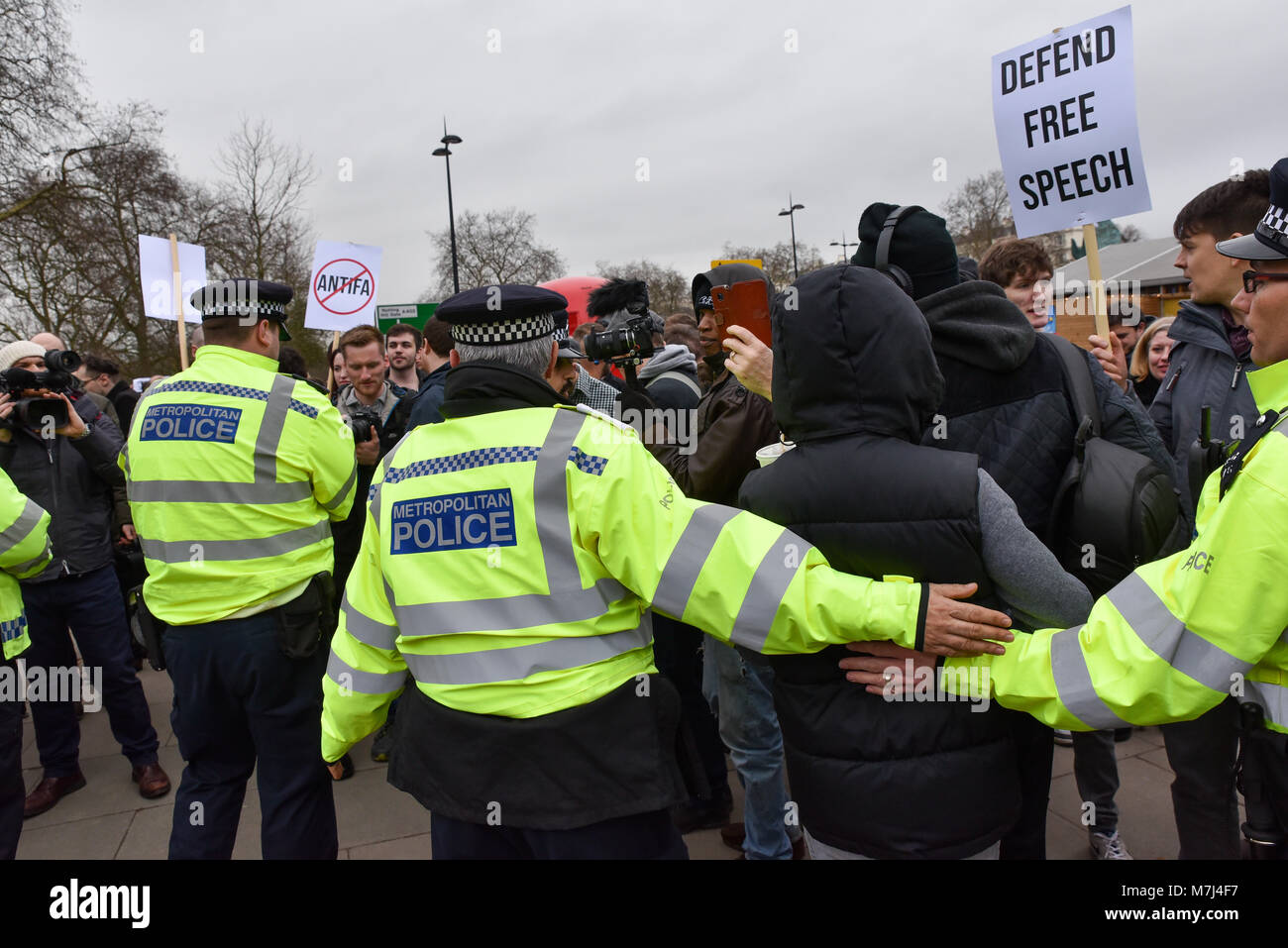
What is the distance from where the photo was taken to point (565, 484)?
5.68ft

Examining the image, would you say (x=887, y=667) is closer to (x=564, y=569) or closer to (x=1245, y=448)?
(x=564, y=569)

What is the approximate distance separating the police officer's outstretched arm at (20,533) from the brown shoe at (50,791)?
1938 millimetres

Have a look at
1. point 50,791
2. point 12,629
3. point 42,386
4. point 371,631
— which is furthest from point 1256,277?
point 50,791

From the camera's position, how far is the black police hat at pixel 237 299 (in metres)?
2.90

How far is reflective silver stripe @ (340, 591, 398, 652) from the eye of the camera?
2.00m

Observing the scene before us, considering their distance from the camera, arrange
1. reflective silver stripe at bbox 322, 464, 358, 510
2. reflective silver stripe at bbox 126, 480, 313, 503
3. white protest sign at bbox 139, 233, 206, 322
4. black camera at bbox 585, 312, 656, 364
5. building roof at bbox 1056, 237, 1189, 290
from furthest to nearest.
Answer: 1. building roof at bbox 1056, 237, 1189, 290
2. white protest sign at bbox 139, 233, 206, 322
3. black camera at bbox 585, 312, 656, 364
4. reflective silver stripe at bbox 322, 464, 358, 510
5. reflective silver stripe at bbox 126, 480, 313, 503

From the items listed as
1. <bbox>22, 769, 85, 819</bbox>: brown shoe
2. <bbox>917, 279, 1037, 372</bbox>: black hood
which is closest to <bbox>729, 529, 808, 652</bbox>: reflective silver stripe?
<bbox>917, 279, 1037, 372</bbox>: black hood

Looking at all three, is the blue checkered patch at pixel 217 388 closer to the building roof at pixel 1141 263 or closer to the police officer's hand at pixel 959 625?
the police officer's hand at pixel 959 625

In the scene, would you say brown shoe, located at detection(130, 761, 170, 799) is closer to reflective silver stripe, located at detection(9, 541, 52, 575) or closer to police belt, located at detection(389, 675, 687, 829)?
reflective silver stripe, located at detection(9, 541, 52, 575)

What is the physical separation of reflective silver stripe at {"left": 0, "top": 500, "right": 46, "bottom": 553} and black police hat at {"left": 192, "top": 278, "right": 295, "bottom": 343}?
921mm

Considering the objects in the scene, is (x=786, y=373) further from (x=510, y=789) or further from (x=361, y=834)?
(x=361, y=834)
